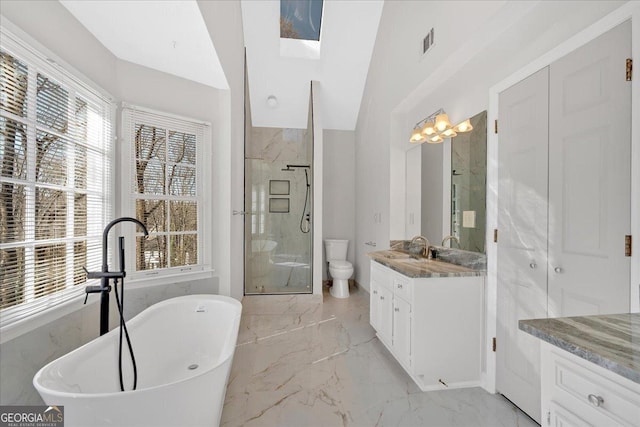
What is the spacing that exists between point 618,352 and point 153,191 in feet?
9.25

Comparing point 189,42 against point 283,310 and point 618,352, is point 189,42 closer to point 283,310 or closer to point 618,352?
point 618,352

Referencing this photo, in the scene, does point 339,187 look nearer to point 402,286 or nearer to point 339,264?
point 339,264

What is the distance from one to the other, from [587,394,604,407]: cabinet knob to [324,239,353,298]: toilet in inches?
130

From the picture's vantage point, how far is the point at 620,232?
4.05 ft

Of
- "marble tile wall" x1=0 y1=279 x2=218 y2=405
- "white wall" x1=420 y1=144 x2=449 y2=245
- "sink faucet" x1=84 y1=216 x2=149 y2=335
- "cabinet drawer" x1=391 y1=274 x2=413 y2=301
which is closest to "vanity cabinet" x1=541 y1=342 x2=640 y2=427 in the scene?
"cabinet drawer" x1=391 y1=274 x2=413 y2=301

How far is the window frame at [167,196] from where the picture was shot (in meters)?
2.26

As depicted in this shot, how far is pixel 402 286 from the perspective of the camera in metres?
2.17

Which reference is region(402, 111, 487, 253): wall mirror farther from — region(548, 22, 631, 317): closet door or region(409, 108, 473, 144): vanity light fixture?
region(548, 22, 631, 317): closet door

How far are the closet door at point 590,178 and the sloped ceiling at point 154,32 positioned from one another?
84.4 inches

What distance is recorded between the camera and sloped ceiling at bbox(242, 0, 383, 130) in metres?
3.47

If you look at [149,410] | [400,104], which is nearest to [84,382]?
→ [149,410]

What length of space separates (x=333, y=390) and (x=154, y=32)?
108 inches

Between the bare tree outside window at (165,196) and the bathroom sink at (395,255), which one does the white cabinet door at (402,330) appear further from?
the bare tree outside window at (165,196)

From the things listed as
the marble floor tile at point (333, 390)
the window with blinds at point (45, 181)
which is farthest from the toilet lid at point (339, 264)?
the window with blinds at point (45, 181)
